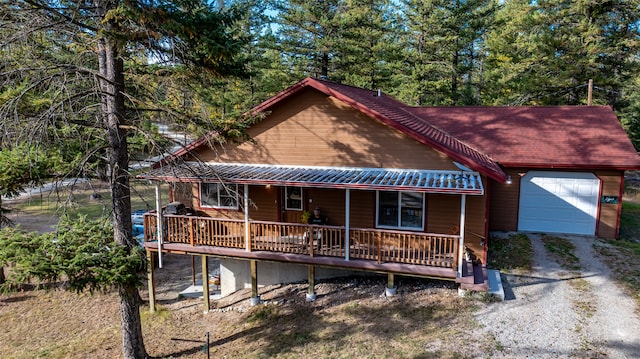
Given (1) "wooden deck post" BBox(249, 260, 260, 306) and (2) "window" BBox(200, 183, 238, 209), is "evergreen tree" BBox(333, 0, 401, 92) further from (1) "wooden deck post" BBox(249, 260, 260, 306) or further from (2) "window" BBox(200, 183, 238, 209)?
(1) "wooden deck post" BBox(249, 260, 260, 306)

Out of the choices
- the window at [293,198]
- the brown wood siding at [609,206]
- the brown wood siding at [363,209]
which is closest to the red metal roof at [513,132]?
the brown wood siding at [609,206]

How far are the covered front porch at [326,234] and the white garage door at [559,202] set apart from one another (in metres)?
5.08

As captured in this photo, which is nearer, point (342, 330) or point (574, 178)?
point (342, 330)

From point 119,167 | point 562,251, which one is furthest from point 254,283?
point 562,251

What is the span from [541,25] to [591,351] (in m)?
23.1

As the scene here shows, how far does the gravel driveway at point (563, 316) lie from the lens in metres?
8.14

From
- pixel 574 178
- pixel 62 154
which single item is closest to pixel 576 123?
pixel 574 178

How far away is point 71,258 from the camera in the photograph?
27.0 ft

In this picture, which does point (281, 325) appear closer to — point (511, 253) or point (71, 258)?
point (71, 258)

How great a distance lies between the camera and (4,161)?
27.8 ft

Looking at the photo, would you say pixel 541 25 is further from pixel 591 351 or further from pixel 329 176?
pixel 591 351

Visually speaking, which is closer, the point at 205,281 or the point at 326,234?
the point at 326,234

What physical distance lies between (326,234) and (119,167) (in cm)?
539

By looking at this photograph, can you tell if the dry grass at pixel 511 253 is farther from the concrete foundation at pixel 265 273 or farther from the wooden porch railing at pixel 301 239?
the concrete foundation at pixel 265 273
